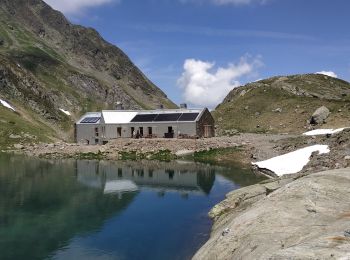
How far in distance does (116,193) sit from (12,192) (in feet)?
43.7

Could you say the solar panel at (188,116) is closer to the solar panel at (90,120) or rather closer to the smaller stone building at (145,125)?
the smaller stone building at (145,125)

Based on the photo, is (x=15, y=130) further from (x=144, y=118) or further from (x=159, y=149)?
(x=159, y=149)

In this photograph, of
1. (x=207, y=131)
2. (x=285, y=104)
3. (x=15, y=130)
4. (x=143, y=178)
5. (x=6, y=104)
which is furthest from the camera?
(x=6, y=104)

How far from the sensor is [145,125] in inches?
4213

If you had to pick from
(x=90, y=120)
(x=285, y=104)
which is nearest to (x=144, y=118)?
(x=90, y=120)

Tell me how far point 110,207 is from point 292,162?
28.4 m

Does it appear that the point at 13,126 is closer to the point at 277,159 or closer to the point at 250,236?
the point at 277,159

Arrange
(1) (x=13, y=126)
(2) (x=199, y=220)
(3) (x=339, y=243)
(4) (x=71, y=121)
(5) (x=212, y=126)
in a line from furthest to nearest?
(4) (x=71, y=121) < (1) (x=13, y=126) < (5) (x=212, y=126) < (2) (x=199, y=220) < (3) (x=339, y=243)

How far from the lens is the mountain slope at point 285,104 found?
374ft

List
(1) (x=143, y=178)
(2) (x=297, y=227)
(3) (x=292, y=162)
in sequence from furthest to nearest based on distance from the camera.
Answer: (1) (x=143, y=178)
(3) (x=292, y=162)
(2) (x=297, y=227)

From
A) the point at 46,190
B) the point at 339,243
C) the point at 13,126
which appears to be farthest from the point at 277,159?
the point at 13,126

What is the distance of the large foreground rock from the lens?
1672 centimetres

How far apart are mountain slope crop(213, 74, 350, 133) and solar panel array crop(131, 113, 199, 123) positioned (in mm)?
22818

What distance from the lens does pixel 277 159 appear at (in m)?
66.8
